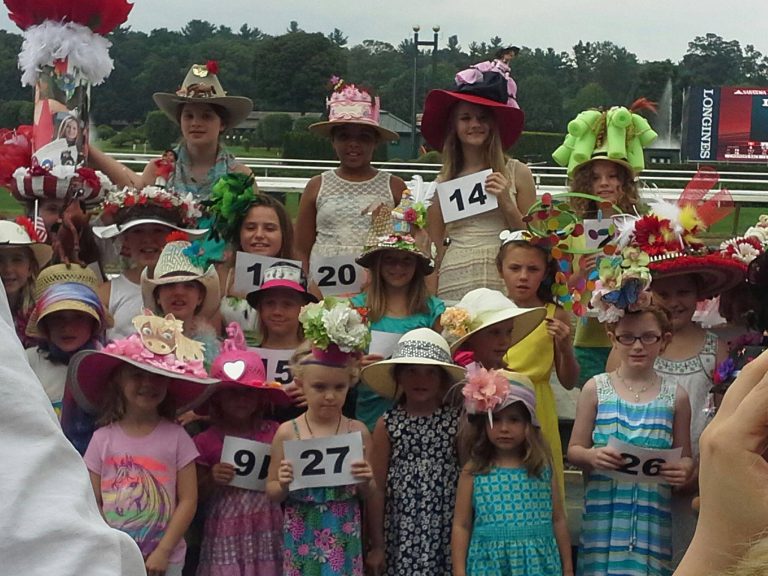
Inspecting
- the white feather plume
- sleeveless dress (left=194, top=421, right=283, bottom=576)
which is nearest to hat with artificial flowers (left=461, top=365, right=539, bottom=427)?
sleeveless dress (left=194, top=421, right=283, bottom=576)

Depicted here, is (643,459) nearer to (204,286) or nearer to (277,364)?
(277,364)

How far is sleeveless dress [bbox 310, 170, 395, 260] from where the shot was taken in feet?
21.3

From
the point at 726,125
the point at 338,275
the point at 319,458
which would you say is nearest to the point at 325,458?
the point at 319,458

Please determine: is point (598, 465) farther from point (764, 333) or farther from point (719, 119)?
point (719, 119)

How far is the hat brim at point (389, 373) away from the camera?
5344mm

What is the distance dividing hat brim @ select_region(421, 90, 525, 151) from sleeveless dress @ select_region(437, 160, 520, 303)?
1.04 ft

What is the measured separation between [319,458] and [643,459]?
50.6 inches

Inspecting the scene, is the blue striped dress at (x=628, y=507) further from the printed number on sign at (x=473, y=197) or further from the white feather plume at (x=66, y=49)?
the white feather plume at (x=66, y=49)

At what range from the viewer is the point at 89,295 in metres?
5.70

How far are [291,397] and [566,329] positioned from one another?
1.26 meters

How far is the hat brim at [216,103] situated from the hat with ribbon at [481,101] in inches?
41.6

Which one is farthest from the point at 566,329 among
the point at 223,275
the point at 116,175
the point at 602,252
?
the point at 116,175

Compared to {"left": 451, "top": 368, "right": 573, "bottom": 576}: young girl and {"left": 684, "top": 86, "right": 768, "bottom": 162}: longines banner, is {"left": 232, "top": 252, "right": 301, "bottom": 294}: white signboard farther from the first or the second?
{"left": 684, "top": 86, "right": 768, "bottom": 162}: longines banner

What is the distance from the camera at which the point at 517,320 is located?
5.66 m
